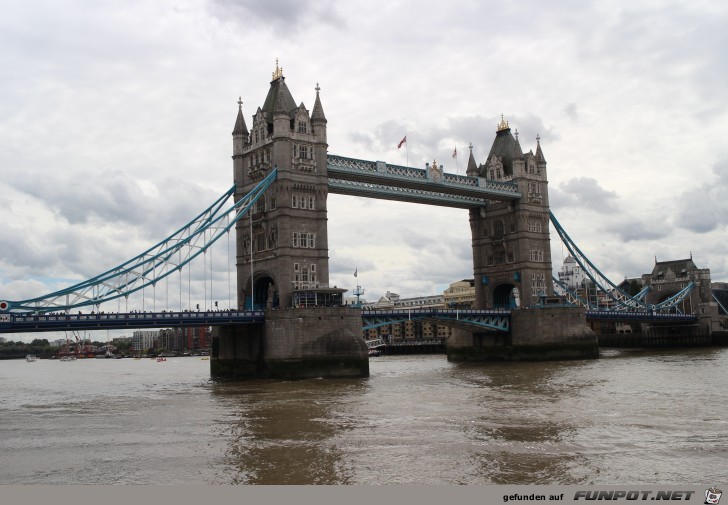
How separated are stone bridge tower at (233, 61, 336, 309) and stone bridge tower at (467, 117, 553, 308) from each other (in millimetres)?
28769

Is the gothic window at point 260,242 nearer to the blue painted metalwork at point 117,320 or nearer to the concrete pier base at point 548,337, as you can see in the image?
the blue painted metalwork at point 117,320

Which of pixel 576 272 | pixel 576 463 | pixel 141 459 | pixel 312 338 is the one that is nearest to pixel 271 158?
pixel 312 338

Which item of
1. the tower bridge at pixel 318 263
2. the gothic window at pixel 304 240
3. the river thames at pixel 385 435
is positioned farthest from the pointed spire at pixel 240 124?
the river thames at pixel 385 435

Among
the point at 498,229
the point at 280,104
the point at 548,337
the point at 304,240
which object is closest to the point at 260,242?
the point at 304,240

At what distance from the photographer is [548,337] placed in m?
77.0

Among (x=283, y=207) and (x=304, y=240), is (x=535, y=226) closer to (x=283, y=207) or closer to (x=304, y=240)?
(x=304, y=240)

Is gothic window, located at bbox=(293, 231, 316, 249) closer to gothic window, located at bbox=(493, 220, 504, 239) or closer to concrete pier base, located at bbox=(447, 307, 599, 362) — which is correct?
concrete pier base, located at bbox=(447, 307, 599, 362)

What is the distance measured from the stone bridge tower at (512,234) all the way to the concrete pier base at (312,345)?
Answer: 102ft

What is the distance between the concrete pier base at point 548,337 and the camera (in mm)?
76750

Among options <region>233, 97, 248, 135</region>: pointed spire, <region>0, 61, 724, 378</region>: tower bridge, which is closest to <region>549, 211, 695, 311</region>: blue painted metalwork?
<region>0, 61, 724, 378</region>: tower bridge

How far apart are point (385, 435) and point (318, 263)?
121 feet

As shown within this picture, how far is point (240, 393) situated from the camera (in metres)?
46.8

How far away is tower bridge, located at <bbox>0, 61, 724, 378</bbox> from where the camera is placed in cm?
5584

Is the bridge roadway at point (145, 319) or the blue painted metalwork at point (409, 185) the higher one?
the blue painted metalwork at point (409, 185)
